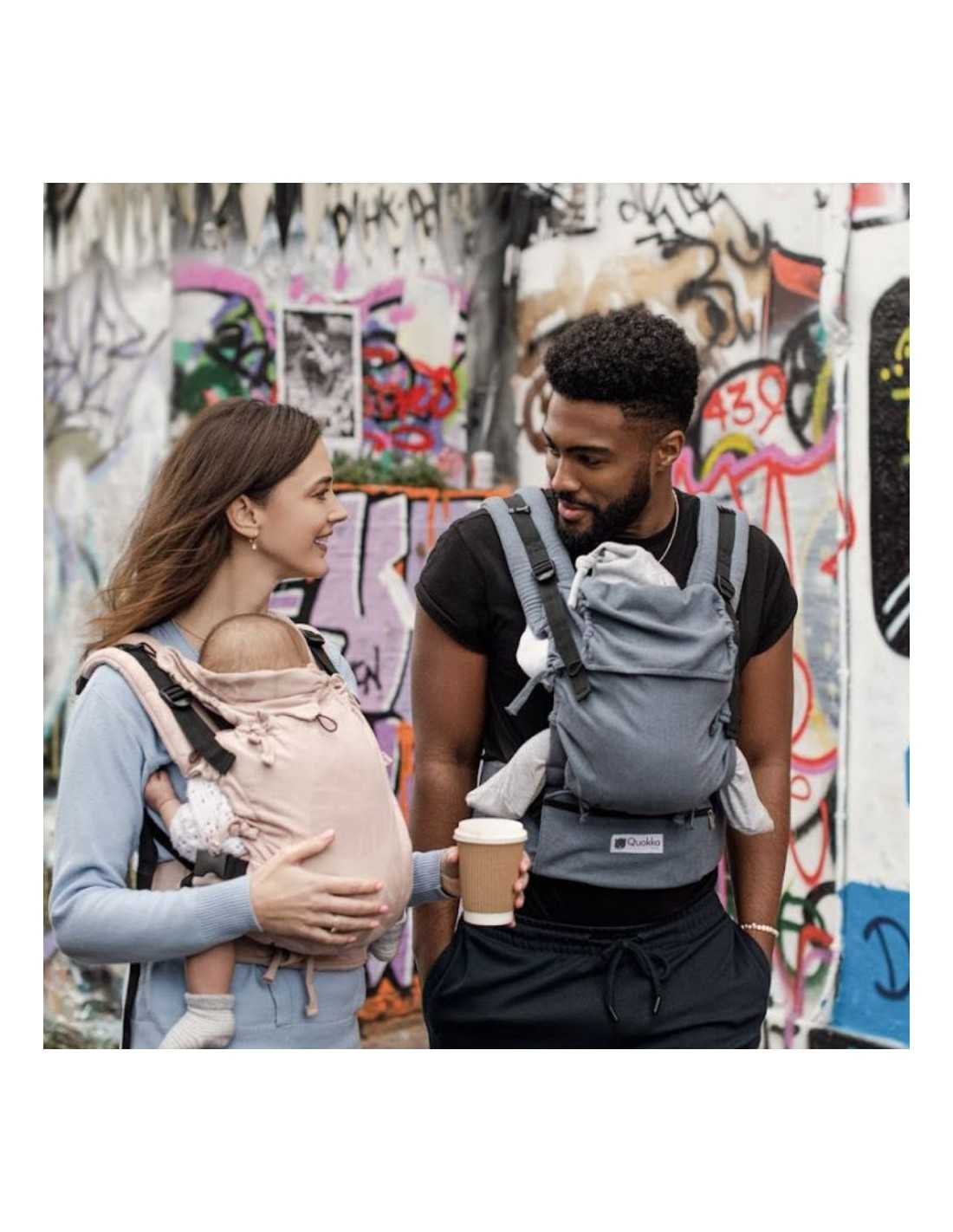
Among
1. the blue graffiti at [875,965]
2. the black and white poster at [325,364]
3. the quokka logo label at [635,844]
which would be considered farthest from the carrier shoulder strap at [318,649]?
the blue graffiti at [875,965]

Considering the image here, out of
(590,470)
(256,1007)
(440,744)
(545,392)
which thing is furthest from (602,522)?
(545,392)

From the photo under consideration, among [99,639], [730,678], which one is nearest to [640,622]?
[730,678]

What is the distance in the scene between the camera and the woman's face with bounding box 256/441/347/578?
7.77 feet

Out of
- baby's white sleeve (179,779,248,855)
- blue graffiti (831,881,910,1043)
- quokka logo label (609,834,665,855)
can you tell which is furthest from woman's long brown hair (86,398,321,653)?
blue graffiti (831,881,910,1043)

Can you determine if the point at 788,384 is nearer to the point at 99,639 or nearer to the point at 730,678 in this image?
the point at 730,678

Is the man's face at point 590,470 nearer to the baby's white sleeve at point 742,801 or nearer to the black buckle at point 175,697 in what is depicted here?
the baby's white sleeve at point 742,801

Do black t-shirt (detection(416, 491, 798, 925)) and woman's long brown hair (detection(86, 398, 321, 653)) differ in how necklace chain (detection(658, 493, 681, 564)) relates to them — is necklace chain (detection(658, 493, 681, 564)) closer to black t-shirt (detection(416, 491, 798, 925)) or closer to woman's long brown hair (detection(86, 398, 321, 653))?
black t-shirt (detection(416, 491, 798, 925))

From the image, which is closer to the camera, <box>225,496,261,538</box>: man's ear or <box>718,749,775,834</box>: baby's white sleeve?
<box>225,496,261,538</box>: man's ear

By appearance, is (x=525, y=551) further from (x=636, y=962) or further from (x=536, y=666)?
(x=636, y=962)

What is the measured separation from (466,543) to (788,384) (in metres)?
3.18

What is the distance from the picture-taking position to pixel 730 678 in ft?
8.50

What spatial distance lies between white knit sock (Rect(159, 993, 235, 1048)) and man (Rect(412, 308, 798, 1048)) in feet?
1.99

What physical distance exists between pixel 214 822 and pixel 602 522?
958mm

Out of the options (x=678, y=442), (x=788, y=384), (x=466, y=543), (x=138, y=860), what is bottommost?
(x=138, y=860)
